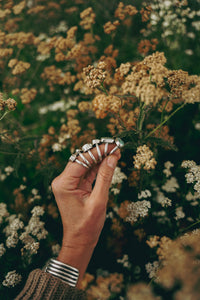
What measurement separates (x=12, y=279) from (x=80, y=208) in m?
0.96

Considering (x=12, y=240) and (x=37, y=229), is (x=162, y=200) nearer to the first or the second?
(x=37, y=229)

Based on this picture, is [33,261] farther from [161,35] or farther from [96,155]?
[161,35]

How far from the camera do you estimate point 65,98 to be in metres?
2.88

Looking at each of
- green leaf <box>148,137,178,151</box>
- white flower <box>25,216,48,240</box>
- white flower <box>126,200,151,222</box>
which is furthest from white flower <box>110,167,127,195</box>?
white flower <box>25,216,48,240</box>

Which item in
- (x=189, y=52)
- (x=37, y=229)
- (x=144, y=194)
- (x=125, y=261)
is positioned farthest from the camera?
(x=189, y=52)

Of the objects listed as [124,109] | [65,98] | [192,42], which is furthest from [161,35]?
[65,98]

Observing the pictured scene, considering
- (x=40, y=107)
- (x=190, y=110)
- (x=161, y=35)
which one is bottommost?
(x=190, y=110)

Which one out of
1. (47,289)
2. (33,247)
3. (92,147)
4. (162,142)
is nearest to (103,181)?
→ (92,147)

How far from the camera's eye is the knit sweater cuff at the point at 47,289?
4.29 feet

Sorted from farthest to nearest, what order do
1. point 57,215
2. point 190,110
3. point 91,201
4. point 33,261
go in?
point 190,110 < point 57,215 < point 33,261 < point 91,201

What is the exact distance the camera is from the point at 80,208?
4.76 ft

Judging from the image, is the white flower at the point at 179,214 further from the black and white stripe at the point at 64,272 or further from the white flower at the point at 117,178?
the black and white stripe at the point at 64,272

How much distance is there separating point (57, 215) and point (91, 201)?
94cm

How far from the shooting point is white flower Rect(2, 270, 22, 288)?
1.74 m
